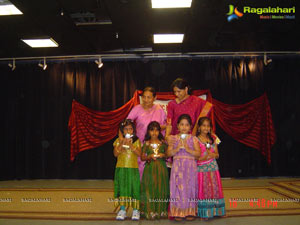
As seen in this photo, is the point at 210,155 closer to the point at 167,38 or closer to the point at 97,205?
the point at 97,205

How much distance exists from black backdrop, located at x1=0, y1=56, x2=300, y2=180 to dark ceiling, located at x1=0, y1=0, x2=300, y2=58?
1.65 feet

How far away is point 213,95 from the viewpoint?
609 cm

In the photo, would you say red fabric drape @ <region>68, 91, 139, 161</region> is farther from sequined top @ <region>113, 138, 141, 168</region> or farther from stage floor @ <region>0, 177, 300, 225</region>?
sequined top @ <region>113, 138, 141, 168</region>

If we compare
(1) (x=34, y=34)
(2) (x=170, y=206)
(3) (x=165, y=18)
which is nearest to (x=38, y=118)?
(1) (x=34, y=34)

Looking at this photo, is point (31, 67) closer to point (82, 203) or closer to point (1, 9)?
point (1, 9)

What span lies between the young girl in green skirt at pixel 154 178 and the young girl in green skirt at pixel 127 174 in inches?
3.2

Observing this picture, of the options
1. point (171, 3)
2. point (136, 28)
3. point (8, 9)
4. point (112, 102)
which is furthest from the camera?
point (112, 102)

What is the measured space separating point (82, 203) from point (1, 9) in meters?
3.31

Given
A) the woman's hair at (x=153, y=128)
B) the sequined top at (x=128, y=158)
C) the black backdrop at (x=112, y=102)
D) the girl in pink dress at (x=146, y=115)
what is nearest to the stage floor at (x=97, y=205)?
the sequined top at (x=128, y=158)

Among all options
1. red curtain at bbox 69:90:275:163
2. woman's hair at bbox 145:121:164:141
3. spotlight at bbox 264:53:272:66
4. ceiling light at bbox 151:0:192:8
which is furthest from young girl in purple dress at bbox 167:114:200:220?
spotlight at bbox 264:53:272:66

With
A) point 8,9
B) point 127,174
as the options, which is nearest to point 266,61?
point 127,174

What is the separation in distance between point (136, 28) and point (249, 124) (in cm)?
331

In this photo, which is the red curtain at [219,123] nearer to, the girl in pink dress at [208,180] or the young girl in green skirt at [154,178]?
the girl in pink dress at [208,180]

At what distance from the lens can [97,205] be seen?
3.53 m
